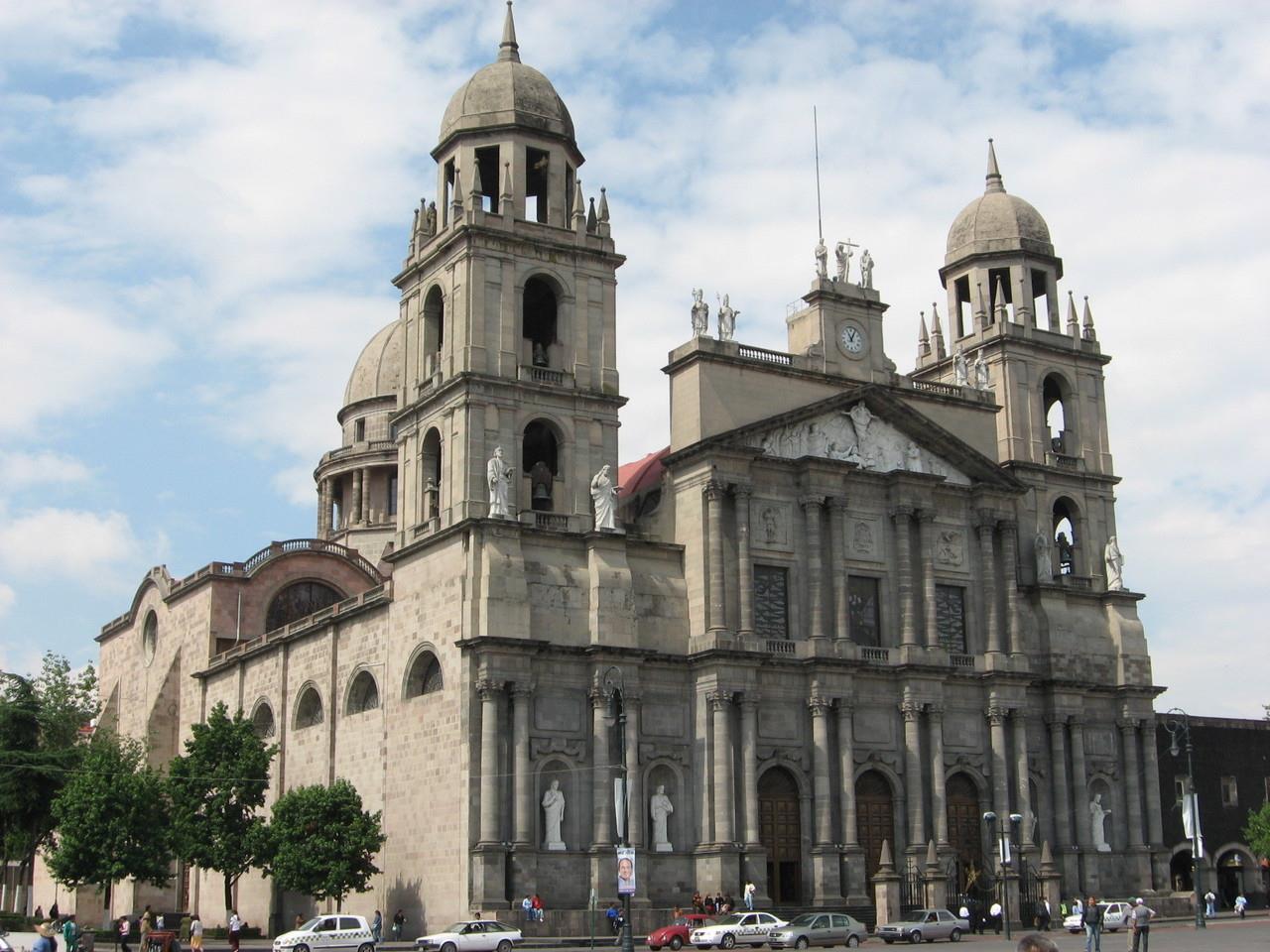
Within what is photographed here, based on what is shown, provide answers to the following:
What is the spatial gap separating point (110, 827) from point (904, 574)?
28698 mm

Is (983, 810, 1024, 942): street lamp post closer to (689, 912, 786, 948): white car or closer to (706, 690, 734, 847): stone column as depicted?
(689, 912, 786, 948): white car

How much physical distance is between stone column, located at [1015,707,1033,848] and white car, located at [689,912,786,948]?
1624 centimetres

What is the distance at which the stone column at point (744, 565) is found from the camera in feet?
173

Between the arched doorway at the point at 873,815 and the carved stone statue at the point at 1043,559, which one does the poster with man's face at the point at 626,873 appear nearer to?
the arched doorway at the point at 873,815

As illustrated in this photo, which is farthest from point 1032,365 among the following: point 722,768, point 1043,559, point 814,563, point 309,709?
point 309,709

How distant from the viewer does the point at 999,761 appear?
186 ft

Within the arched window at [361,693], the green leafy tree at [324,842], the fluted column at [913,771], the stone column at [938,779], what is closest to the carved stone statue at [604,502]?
the arched window at [361,693]

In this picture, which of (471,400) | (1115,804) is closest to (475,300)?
(471,400)

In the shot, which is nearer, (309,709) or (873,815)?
(873,815)

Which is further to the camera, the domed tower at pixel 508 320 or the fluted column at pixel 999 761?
the fluted column at pixel 999 761

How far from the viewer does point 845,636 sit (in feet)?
178

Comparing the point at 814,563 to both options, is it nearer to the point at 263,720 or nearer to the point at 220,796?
the point at 220,796

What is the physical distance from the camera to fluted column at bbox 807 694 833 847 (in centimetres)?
5241

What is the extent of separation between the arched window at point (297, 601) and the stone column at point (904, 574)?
27533 millimetres
